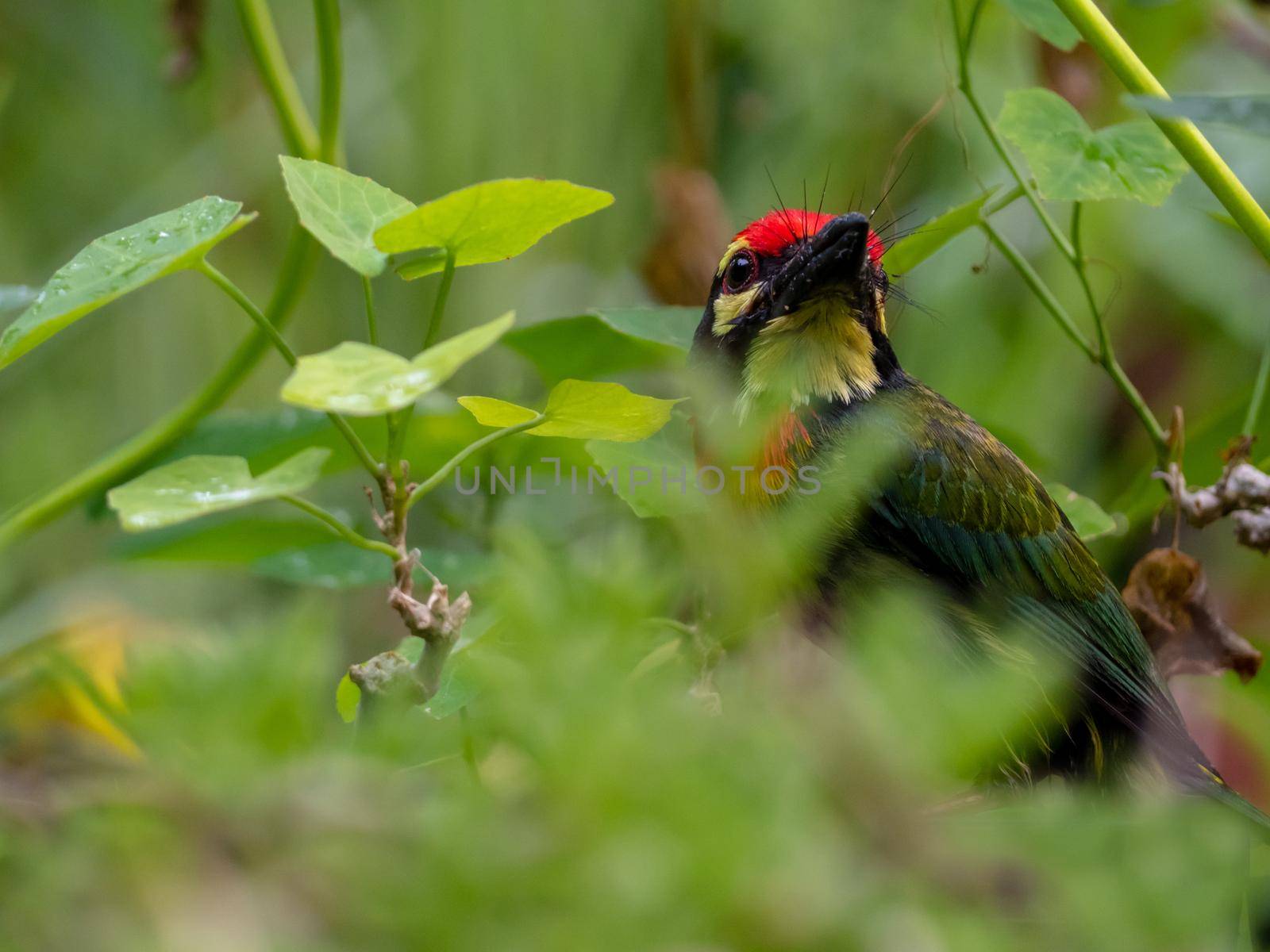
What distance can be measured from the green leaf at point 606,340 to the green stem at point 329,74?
0.24m

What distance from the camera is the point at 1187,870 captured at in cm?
25

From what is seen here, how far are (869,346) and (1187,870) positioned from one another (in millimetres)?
1320

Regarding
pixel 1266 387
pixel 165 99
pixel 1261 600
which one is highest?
pixel 1266 387

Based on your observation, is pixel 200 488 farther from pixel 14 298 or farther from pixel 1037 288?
pixel 1037 288

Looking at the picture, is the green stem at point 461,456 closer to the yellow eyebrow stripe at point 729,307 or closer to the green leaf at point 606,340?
the green leaf at point 606,340

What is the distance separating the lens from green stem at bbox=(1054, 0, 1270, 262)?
0.77 metres

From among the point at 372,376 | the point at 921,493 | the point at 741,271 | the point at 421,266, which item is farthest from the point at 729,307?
the point at 372,376

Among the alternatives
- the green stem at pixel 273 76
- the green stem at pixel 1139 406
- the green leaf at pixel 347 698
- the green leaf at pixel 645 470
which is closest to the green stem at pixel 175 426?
the green stem at pixel 273 76

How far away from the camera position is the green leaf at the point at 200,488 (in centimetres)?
52

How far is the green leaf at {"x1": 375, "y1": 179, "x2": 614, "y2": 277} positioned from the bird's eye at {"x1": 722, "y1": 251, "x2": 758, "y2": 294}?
38.7 inches

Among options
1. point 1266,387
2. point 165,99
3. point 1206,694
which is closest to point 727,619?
point 1266,387

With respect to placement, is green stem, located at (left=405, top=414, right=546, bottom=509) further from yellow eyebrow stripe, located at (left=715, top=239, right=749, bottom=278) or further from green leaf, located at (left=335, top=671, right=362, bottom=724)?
yellow eyebrow stripe, located at (left=715, top=239, right=749, bottom=278)

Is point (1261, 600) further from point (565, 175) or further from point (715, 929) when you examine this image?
point (715, 929)

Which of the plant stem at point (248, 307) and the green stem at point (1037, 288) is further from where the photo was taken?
the green stem at point (1037, 288)
